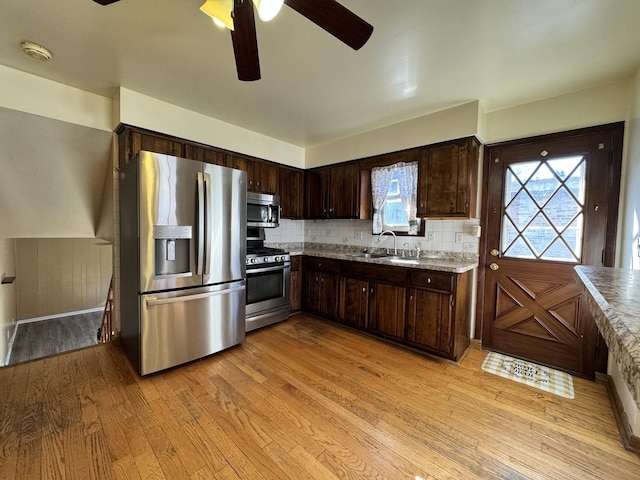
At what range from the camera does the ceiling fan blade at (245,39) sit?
4.05 feet

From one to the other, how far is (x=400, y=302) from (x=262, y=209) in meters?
2.01

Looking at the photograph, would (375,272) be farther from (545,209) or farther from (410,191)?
(545,209)

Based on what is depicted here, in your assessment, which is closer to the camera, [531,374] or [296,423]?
[296,423]

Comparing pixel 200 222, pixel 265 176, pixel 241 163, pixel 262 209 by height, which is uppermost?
pixel 241 163

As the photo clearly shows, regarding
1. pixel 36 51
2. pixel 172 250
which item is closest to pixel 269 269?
pixel 172 250

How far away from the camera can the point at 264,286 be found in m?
3.29

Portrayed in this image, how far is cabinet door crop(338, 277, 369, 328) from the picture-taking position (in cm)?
314

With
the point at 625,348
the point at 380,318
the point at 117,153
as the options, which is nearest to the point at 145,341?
the point at 117,153

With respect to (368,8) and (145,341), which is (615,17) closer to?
(368,8)

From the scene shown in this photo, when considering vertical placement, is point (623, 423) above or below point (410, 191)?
below

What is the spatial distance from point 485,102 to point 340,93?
56.6 inches

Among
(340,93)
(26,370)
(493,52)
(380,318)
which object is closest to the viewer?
(493,52)

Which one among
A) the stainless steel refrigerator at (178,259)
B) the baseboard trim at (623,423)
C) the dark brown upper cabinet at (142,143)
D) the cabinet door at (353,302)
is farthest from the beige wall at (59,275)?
the baseboard trim at (623,423)

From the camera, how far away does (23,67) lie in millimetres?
2172
